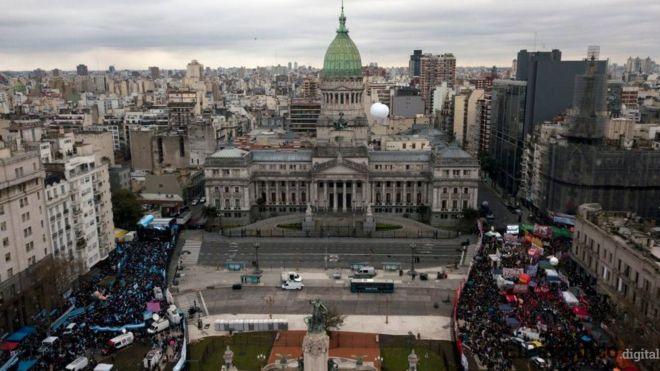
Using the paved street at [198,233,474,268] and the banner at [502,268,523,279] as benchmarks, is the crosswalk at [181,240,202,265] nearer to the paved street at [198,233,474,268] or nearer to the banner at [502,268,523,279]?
the paved street at [198,233,474,268]

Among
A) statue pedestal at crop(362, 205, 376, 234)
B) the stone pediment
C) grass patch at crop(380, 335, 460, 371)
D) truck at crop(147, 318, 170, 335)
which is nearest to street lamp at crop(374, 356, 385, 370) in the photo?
grass patch at crop(380, 335, 460, 371)

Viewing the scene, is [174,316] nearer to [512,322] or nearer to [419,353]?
[419,353]

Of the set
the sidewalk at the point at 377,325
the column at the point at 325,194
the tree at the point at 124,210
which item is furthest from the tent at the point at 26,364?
the column at the point at 325,194

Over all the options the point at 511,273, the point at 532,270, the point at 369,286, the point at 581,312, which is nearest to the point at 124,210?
the point at 369,286

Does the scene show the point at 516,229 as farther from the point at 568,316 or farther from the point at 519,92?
the point at 519,92

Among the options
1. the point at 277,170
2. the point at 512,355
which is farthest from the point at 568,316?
the point at 277,170

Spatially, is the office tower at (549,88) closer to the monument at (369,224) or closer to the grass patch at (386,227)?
the grass patch at (386,227)
